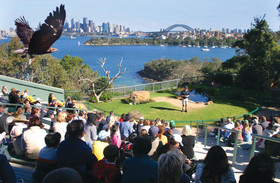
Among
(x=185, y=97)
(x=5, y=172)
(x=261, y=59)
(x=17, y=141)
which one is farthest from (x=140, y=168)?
(x=261, y=59)

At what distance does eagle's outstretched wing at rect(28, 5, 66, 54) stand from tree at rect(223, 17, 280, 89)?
2014cm

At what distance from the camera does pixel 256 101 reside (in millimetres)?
19359

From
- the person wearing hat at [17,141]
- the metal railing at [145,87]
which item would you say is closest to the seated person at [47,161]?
the person wearing hat at [17,141]

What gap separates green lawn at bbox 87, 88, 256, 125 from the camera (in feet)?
51.6

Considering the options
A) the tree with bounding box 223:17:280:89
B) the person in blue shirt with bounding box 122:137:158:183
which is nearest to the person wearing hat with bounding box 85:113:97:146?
the person in blue shirt with bounding box 122:137:158:183

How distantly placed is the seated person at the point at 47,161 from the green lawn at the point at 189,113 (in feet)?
38.1

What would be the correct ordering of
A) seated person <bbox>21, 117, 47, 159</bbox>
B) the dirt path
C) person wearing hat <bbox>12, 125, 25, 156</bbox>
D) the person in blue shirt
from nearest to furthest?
the person in blue shirt, seated person <bbox>21, 117, 47, 159</bbox>, person wearing hat <bbox>12, 125, 25, 156</bbox>, the dirt path

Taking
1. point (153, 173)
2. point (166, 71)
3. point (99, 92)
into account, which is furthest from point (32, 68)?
point (166, 71)

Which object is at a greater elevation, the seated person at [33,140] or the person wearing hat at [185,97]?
the seated person at [33,140]

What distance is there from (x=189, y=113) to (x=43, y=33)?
11.7 metres

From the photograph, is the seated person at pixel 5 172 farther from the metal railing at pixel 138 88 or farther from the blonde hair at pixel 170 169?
the metal railing at pixel 138 88

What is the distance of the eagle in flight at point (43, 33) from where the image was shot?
6.28 m

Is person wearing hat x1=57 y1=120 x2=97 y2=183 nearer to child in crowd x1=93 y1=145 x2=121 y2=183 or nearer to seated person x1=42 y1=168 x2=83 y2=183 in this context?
child in crowd x1=93 y1=145 x2=121 y2=183

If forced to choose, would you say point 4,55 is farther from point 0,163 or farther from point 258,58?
point 0,163
